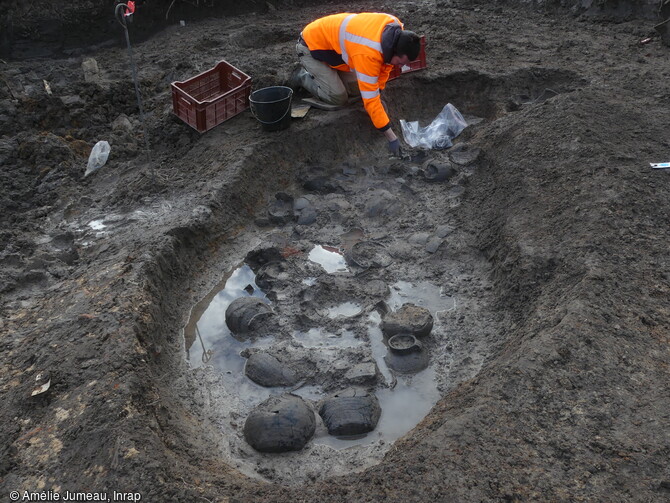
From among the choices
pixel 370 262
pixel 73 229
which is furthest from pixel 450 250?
pixel 73 229

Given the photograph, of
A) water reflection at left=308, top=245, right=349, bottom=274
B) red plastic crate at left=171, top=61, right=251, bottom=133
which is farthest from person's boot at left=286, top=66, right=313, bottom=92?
water reflection at left=308, top=245, right=349, bottom=274

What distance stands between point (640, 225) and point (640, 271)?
54cm

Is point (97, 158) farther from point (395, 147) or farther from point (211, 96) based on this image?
point (395, 147)

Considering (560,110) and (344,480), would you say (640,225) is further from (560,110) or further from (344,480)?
(344,480)

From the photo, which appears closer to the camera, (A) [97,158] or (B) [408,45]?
(B) [408,45]

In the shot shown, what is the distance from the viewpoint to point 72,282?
4.50 metres

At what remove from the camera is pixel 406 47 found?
5.44 metres

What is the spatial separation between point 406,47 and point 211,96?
2.53 meters

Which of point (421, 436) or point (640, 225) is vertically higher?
point (640, 225)

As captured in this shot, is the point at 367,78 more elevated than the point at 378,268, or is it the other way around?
the point at 367,78

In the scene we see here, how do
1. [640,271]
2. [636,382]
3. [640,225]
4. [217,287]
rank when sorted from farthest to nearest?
[217,287] → [640,225] → [640,271] → [636,382]

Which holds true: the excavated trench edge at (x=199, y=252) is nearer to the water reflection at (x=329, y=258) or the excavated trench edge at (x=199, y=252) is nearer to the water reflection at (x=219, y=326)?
the water reflection at (x=219, y=326)

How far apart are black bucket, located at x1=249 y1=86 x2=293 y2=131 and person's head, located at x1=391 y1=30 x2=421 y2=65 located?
3.94ft

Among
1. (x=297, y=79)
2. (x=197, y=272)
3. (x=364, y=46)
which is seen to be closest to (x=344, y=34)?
(x=364, y=46)
